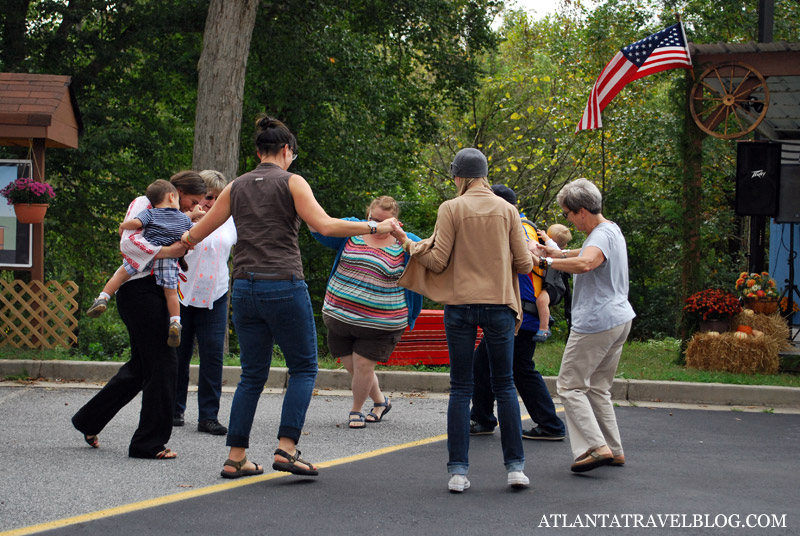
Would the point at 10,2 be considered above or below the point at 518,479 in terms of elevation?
above

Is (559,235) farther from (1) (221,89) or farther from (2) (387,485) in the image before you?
(1) (221,89)

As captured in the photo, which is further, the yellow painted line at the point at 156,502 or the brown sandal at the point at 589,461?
the brown sandal at the point at 589,461

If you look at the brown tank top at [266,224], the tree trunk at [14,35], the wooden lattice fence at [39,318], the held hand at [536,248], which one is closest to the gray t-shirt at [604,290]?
the held hand at [536,248]

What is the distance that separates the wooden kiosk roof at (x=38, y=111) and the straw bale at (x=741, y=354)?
8331mm

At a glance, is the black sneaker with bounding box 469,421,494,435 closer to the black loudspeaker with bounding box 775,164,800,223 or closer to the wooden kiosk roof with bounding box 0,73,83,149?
the wooden kiosk roof with bounding box 0,73,83,149

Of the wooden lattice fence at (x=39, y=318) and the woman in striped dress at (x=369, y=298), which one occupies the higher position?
the woman in striped dress at (x=369, y=298)

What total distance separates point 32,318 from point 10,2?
31.1ft

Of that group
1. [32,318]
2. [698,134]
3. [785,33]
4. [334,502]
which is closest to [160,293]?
[334,502]

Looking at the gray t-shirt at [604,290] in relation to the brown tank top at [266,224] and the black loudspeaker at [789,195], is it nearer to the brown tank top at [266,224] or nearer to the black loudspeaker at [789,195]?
the brown tank top at [266,224]

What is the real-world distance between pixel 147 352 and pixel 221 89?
7847mm

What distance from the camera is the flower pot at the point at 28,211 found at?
1059 centimetres

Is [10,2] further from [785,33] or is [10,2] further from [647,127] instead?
[785,33]

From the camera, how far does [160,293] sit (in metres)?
5.62

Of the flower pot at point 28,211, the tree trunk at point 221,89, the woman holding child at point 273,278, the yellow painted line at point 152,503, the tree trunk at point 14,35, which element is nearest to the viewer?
the yellow painted line at point 152,503
